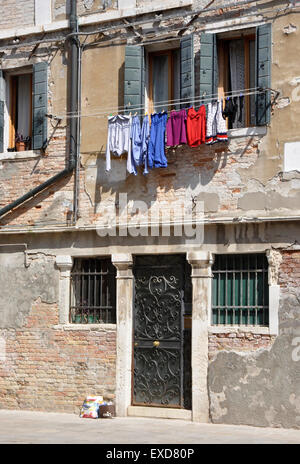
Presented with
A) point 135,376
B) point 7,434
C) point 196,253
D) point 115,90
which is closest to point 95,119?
point 115,90

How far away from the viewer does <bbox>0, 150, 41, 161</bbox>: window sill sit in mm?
14188

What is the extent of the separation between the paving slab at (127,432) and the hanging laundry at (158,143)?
3856mm

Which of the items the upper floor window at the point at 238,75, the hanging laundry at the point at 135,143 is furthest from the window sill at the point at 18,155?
the upper floor window at the point at 238,75

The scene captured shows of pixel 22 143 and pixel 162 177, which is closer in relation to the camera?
pixel 162 177

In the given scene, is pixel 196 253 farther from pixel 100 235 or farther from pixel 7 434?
pixel 7 434

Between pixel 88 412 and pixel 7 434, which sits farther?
pixel 88 412

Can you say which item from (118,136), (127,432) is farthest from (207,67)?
(127,432)

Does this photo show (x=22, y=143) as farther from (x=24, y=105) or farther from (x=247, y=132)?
(x=247, y=132)

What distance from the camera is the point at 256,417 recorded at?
1202 centimetres

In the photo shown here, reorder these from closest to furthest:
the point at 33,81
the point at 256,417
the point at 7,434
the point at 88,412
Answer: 1. the point at 7,434
2. the point at 256,417
3. the point at 88,412
4. the point at 33,81

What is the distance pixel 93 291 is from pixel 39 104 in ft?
10.6

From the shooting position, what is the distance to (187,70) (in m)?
13.0

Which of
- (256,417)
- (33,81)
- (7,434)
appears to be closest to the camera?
(7,434)

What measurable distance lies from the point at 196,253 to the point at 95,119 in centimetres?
282
